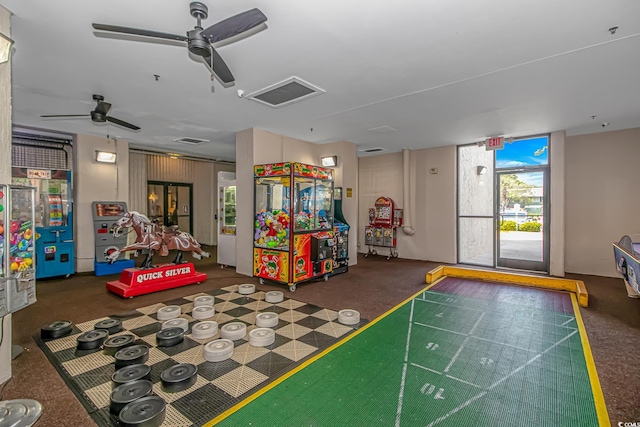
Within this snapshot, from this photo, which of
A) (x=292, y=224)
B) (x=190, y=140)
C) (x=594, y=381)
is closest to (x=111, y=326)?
(x=292, y=224)

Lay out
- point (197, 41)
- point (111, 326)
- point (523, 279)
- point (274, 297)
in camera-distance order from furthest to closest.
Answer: point (523, 279) → point (274, 297) → point (111, 326) → point (197, 41)

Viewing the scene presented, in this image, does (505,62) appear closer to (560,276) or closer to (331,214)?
(331,214)

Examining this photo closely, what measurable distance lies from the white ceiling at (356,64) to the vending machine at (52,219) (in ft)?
3.29

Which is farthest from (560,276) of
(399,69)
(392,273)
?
(399,69)

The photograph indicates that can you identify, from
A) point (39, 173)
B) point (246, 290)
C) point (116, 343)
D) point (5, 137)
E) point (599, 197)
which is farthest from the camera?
point (599, 197)

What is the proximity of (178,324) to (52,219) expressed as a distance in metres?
4.71

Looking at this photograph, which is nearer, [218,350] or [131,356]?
[131,356]

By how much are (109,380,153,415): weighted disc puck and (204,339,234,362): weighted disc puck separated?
55 cm

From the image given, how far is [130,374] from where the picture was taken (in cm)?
247

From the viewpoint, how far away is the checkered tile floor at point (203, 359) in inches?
87.4

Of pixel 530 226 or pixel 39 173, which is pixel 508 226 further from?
pixel 39 173

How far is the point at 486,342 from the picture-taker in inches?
127

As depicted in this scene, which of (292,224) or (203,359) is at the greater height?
(292,224)

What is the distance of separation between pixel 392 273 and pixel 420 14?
16.5 feet
